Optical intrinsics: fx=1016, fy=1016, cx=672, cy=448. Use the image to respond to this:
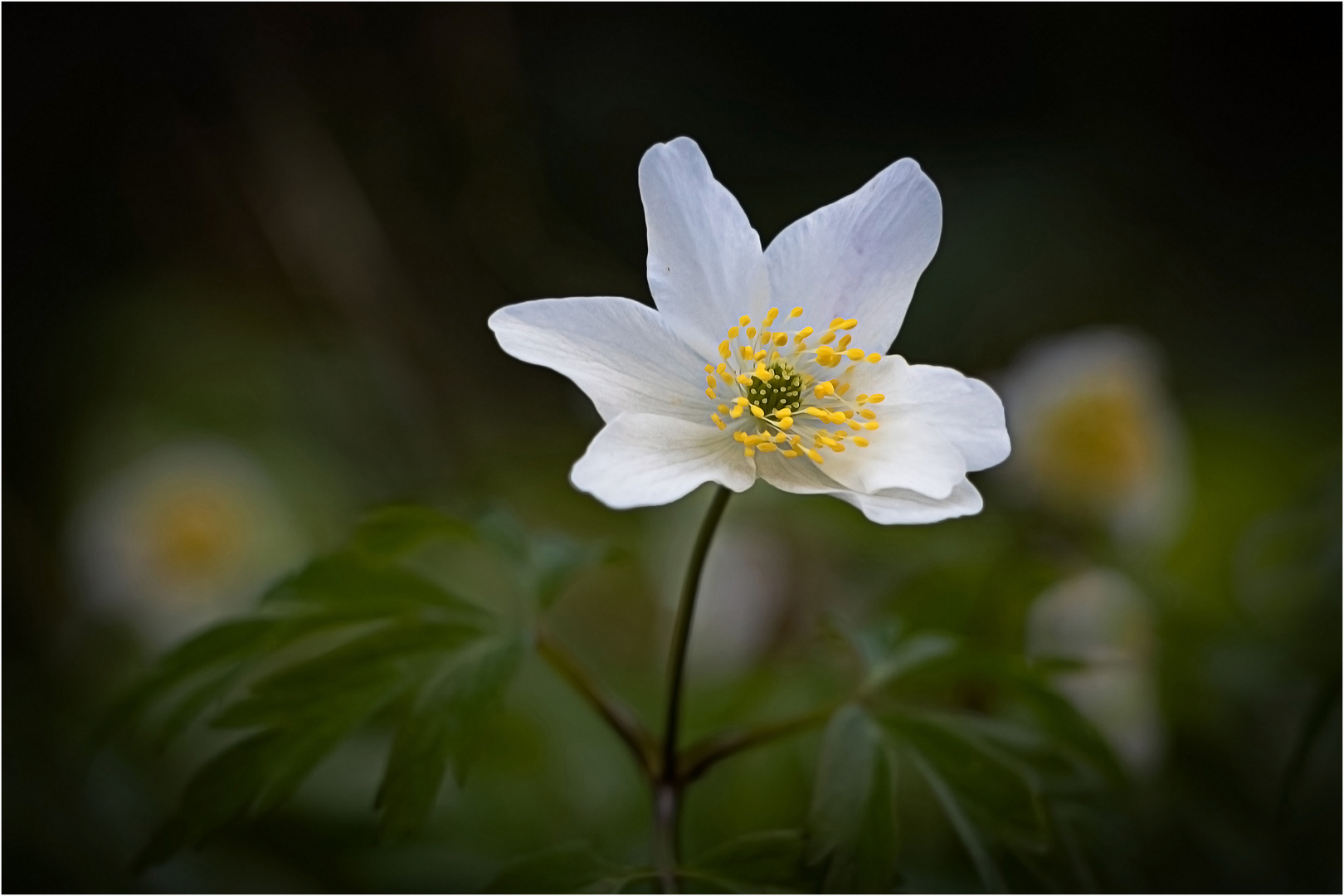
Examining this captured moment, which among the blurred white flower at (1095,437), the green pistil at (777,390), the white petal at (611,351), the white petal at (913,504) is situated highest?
the white petal at (611,351)

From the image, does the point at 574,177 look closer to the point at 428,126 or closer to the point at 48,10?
the point at 428,126

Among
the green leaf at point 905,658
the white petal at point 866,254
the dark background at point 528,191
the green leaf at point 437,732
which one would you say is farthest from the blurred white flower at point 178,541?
the white petal at point 866,254

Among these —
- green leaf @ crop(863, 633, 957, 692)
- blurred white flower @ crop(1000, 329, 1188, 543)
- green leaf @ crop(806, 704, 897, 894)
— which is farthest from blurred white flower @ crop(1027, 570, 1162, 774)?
green leaf @ crop(806, 704, 897, 894)

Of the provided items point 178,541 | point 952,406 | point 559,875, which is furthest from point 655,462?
point 178,541

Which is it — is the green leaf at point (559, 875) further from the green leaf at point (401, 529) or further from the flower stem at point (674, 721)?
the green leaf at point (401, 529)

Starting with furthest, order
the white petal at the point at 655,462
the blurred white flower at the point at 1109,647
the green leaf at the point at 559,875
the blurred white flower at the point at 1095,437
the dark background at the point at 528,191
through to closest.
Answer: the dark background at the point at 528,191 → the blurred white flower at the point at 1095,437 → the blurred white flower at the point at 1109,647 → the green leaf at the point at 559,875 → the white petal at the point at 655,462

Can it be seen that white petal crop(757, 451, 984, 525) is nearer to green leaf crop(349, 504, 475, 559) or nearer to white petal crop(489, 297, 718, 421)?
white petal crop(489, 297, 718, 421)

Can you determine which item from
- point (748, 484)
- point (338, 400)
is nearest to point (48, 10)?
point (338, 400)

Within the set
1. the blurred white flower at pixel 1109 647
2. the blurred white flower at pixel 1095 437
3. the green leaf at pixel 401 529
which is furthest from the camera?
the blurred white flower at pixel 1095 437
